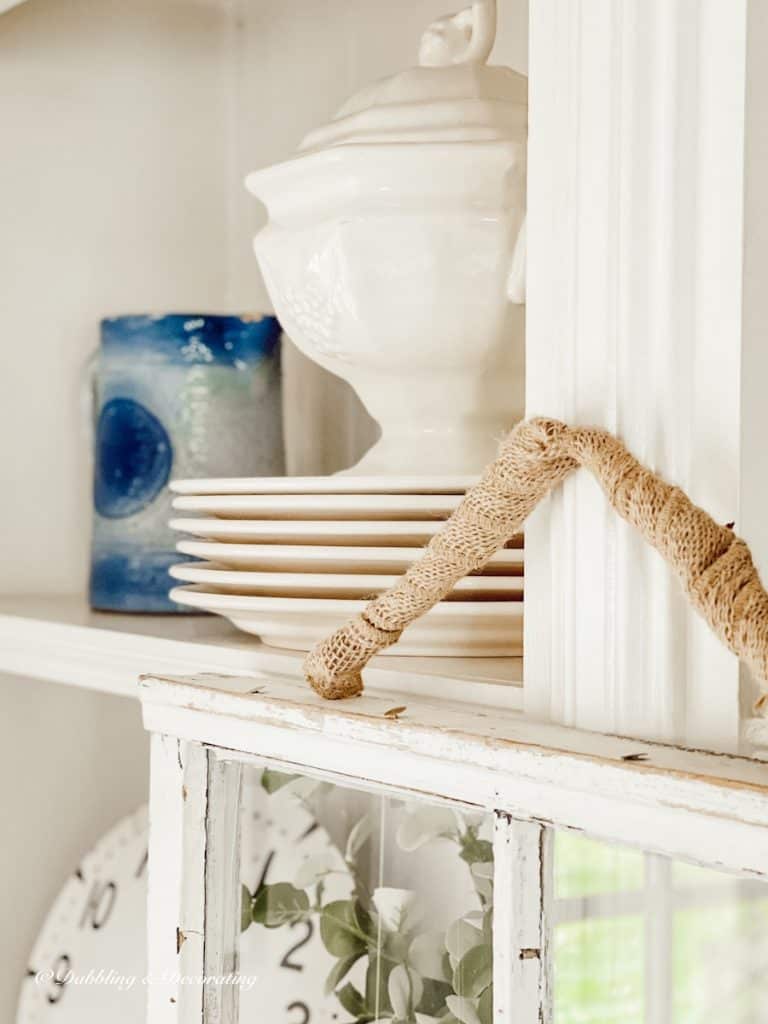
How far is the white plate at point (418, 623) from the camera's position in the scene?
20.9 inches

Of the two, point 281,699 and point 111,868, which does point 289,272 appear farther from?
point 111,868

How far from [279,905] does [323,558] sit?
0.54ft

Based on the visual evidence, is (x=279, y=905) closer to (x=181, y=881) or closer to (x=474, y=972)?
(x=181, y=881)

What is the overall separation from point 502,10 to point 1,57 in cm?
40

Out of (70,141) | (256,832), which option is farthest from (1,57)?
(256,832)

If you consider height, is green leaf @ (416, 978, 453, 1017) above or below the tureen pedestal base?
below

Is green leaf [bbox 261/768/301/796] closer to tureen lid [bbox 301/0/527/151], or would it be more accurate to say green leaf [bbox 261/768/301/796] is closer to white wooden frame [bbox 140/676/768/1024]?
white wooden frame [bbox 140/676/768/1024]

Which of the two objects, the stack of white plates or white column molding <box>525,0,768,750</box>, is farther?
the stack of white plates

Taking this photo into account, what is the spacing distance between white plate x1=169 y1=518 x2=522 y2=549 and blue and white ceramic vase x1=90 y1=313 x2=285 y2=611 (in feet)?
0.77

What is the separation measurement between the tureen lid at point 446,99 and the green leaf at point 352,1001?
37cm

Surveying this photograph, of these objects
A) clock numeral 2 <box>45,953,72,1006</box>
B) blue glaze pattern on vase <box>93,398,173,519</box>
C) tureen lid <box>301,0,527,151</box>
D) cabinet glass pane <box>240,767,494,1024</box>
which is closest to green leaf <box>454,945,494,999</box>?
cabinet glass pane <box>240,767,494,1024</box>

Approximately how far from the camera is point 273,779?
1.78 feet

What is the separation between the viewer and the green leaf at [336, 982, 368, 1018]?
1.76 ft

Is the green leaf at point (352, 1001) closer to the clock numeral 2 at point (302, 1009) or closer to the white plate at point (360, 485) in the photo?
the clock numeral 2 at point (302, 1009)
